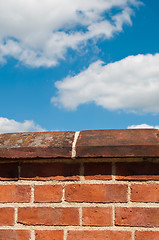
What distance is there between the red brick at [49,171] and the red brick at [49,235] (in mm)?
264

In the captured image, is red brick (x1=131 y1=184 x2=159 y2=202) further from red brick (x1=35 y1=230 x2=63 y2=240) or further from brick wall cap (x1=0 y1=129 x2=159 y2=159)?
red brick (x1=35 y1=230 x2=63 y2=240)

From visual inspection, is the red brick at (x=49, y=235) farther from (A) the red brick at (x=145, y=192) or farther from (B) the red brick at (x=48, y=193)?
(A) the red brick at (x=145, y=192)

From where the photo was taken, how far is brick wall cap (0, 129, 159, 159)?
137 centimetres

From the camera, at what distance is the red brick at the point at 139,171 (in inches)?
55.7

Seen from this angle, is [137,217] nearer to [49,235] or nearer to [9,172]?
[49,235]

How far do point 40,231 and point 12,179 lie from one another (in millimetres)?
302

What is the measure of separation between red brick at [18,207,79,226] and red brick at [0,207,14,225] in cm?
4

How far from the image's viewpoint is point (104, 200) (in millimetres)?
1419

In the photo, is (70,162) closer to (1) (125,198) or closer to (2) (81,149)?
(2) (81,149)

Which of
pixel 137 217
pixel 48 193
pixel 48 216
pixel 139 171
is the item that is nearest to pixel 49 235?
pixel 48 216

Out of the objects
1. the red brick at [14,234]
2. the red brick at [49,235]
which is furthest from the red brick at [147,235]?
the red brick at [14,234]

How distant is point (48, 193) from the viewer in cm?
146

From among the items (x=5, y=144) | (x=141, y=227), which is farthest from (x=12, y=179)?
(x=141, y=227)

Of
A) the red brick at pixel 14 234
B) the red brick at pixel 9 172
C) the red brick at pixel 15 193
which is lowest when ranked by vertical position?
the red brick at pixel 14 234
